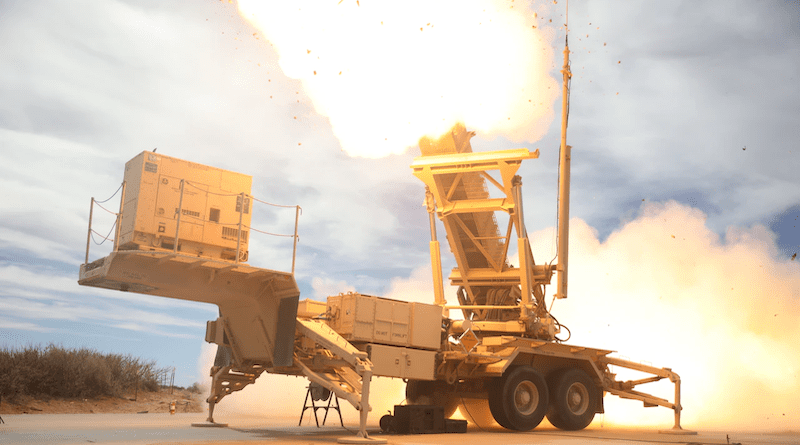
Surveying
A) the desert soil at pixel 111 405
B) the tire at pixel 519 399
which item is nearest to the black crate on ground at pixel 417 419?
the tire at pixel 519 399

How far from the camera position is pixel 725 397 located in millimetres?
25219

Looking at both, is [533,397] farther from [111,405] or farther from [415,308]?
[111,405]

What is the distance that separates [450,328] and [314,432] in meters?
4.25

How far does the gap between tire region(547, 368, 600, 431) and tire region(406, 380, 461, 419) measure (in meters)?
2.42

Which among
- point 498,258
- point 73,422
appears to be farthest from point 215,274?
point 498,258

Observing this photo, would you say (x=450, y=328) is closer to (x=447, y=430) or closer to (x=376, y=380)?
(x=447, y=430)

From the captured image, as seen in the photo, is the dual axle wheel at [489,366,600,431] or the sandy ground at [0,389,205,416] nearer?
the dual axle wheel at [489,366,600,431]

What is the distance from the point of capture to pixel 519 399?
17188mm

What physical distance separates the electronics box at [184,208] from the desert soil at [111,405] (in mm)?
10352

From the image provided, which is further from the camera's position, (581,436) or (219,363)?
(219,363)

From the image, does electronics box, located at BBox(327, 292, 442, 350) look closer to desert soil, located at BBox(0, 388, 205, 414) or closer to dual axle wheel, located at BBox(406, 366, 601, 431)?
dual axle wheel, located at BBox(406, 366, 601, 431)

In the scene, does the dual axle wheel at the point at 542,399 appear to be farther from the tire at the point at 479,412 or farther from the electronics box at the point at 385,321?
the electronics box at the point at 385,321

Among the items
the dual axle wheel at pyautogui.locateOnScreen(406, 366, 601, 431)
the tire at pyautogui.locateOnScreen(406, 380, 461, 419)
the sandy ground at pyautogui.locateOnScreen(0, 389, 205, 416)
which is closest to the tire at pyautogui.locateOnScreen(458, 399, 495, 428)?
the dual axle wheel at pyautogui.locateOnScreen(406, 366, 601, 431)

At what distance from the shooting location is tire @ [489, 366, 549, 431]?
16547mm
